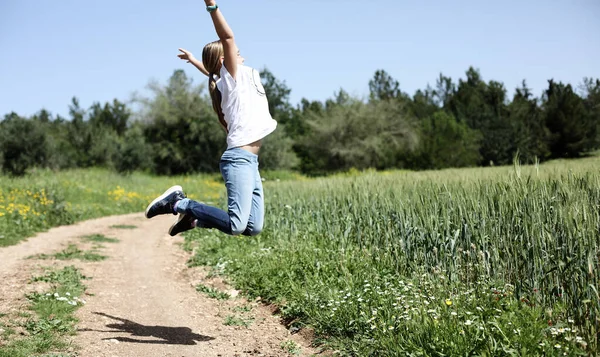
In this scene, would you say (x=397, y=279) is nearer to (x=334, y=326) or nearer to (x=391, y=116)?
Answer: (x=334, y=326)

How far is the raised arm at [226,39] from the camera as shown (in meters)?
4.56

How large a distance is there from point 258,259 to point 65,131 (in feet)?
207

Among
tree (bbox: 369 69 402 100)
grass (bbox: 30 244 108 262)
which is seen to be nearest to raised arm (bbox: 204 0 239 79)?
grass (bbox: 30 244 108 262)

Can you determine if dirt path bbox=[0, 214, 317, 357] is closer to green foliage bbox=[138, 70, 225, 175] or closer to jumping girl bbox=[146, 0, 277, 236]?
jumping girl bbox=[146, 0, 277, 236]

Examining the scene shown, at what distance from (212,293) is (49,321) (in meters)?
2.23

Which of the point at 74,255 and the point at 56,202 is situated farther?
the point at 56,202

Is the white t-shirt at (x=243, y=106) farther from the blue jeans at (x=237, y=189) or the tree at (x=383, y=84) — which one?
the tree at (x=383, y=84)

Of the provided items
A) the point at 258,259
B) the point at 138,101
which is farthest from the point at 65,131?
the point at 258,259

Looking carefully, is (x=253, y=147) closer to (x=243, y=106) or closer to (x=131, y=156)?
(x=243, y=106)

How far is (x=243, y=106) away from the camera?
490cm

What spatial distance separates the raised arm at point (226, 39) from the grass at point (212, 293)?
132 inches

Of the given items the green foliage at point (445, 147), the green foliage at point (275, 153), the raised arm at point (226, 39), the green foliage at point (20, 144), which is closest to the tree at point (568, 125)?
the green foliage at point (445, 147)

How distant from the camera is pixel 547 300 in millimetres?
4449

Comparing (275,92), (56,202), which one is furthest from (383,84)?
(56,202)
